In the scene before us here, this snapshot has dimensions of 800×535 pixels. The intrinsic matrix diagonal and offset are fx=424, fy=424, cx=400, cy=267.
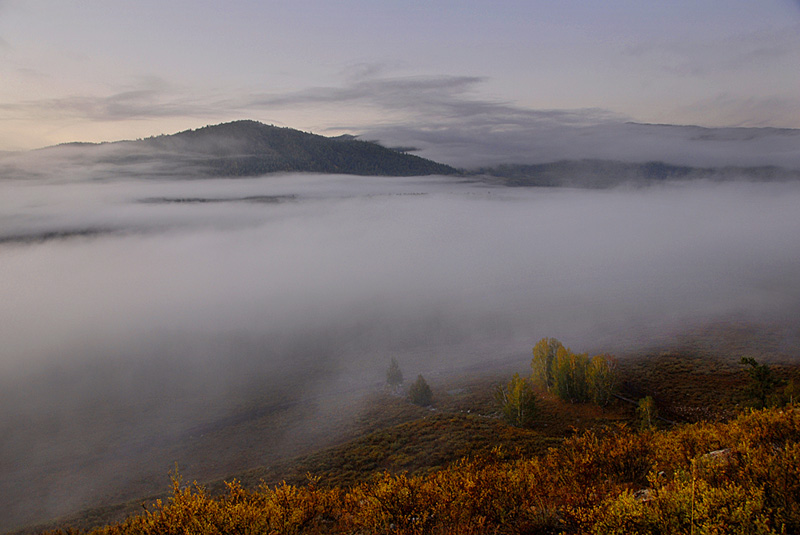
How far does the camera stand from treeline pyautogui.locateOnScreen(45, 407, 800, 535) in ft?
18.1

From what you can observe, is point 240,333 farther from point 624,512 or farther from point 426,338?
point 624,512

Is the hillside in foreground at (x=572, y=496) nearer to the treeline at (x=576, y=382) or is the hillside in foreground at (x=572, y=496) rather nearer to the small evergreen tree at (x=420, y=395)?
the treeline at (x=576, y=382)

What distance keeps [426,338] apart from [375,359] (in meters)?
28.6

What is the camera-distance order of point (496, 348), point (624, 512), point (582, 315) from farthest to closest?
point (582, 315) → point (496, 348) → point (624, 512)

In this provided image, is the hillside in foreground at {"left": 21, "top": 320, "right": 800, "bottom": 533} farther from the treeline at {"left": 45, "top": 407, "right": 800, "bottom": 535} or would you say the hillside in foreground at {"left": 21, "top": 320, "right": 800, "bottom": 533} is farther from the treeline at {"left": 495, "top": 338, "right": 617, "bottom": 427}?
the treeline at {"left": 495, "top": 338, "right": 617, "bottom": 427}

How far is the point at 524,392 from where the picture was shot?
45.3 metres

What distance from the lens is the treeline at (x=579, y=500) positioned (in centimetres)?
552

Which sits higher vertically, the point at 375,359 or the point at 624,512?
the point at 624,512

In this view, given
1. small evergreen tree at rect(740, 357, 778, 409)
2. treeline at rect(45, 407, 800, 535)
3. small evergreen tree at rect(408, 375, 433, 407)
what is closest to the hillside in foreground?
treeline at rect(45, 407, 800, 535)

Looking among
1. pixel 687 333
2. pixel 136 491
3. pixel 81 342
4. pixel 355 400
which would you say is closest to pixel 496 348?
pixel 687 333

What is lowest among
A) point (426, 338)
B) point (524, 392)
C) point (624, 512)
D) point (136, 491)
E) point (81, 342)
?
point (81, 342)

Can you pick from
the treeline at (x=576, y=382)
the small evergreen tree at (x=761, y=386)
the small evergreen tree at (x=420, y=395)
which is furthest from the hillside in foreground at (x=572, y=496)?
the small evergreen tree at (x=420, y=395)

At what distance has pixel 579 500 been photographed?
22.6 feet

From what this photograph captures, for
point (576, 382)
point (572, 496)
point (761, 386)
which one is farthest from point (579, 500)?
point (576, 382)
